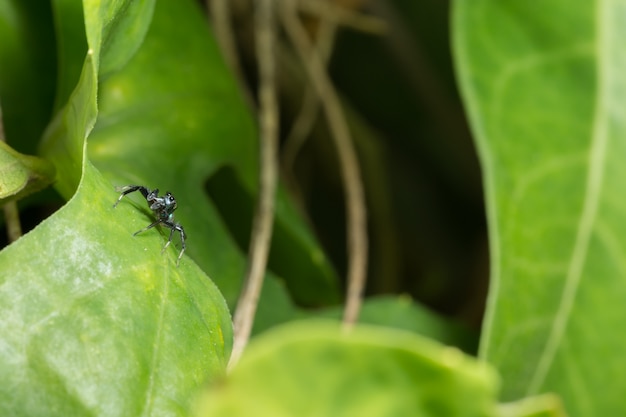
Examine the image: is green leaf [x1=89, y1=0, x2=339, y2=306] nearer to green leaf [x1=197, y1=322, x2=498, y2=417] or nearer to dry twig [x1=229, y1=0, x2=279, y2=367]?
dry twig [x1=229, y1=0, x2=279, y2=367]

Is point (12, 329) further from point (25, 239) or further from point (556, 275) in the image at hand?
point (556, 275)

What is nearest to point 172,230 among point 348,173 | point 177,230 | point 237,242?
point 177,230

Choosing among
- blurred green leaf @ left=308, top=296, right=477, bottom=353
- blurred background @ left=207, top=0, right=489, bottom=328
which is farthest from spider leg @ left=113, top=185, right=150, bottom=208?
blurred background @ left=207, top=0, right=489, bottom=328

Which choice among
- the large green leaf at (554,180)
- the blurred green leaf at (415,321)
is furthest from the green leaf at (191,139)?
the large green leaf at (554,180)

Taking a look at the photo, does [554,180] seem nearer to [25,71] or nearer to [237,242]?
[237,242]

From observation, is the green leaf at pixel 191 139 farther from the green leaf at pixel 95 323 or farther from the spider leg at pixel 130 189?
the green leaf at pixel 95 323

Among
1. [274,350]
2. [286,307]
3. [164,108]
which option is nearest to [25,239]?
[274,350]

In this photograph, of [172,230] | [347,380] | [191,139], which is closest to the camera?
[347,380]
